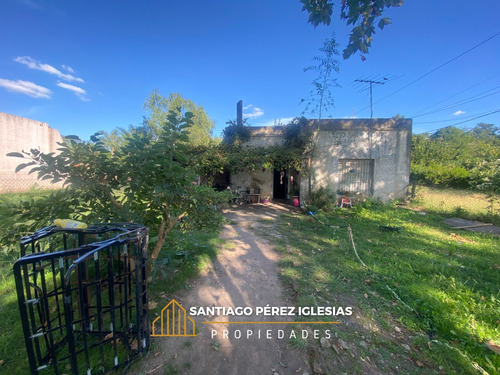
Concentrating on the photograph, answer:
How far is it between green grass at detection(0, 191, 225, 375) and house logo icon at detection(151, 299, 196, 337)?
108 mm

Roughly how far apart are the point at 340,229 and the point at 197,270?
451 centimetres

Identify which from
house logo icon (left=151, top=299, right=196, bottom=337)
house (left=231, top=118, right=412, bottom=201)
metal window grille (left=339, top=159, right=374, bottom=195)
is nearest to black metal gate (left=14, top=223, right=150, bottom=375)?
house logo icon (left=151, top=299, right=196, bottom=337)

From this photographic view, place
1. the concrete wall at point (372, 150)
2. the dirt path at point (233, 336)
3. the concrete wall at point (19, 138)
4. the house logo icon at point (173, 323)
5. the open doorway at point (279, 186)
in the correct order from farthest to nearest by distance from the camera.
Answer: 1. the open doorway at point (279, 186)
2. the concrete wall at point (372, 150)
3. the concrete wall at point (19, 138)
4. the house logo icon at point (173, 323)
5. the dirt path at point (233, 336)

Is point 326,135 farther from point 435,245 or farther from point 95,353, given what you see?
point 95,353

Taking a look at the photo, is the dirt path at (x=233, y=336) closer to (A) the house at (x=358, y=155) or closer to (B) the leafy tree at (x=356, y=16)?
(B) the leafy tree at (x=356, y=16)

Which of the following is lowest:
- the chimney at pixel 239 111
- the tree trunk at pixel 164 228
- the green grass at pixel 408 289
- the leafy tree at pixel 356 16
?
the green grass at pixel 408 289

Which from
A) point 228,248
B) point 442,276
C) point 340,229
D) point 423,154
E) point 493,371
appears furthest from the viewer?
point 423,154

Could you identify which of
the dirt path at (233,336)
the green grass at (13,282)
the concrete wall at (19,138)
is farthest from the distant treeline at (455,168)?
the concrete wall at (19,138)

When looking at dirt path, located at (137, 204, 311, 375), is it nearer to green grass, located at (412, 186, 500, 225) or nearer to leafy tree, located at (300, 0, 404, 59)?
leafy tree, located at (300, 0, 404, 59)

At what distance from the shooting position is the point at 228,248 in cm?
472

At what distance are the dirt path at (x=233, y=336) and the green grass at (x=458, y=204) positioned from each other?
321 inches

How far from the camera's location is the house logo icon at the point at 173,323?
226cm

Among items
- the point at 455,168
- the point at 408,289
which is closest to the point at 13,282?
the point at 408,289

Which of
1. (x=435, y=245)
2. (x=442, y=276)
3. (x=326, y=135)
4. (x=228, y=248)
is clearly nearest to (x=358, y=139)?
(x=326, y=135)
